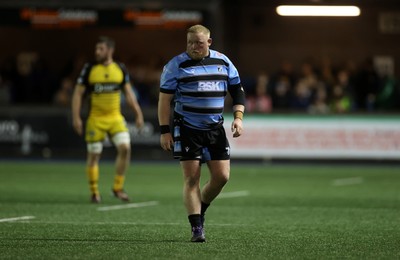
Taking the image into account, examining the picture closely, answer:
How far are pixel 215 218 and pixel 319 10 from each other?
18212 millimetres

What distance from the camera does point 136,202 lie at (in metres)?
16.2

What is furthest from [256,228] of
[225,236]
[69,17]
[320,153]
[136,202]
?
[69,17]

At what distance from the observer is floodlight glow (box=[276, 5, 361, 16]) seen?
31.0 metres

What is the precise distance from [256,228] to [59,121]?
1524cm

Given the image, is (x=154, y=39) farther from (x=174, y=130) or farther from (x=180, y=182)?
(x=174, y=130)

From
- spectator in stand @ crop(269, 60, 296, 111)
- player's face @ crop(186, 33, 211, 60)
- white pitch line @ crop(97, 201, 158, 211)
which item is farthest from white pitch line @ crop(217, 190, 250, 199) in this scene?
spectator in stand @ crop(269, 60, 296, 111)

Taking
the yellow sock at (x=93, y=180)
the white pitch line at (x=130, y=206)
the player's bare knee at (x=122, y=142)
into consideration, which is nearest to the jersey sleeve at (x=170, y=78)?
the white pitch line at (x=130, y=206)

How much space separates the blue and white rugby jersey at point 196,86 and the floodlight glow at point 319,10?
2001cm

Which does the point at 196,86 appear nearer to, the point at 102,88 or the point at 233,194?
the point at 102,88

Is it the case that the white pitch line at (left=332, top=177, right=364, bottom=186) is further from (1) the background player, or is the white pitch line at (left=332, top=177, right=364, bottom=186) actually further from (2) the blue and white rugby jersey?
(2) the blue and white rugby jersey

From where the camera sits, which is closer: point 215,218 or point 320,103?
point 215,218

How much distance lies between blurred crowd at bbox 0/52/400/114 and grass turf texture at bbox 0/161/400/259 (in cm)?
416

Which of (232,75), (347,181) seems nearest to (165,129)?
(232,75)

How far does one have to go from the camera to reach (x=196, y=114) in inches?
433
